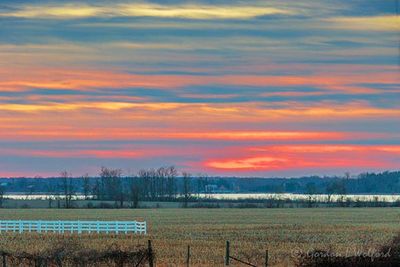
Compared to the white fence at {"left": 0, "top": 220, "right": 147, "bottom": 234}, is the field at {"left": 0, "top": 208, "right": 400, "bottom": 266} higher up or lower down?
lower down

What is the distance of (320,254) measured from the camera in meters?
29.0

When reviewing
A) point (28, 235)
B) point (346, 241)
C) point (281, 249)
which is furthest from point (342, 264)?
point (28, 235)

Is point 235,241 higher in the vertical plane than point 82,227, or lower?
lower

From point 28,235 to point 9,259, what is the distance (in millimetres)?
32937

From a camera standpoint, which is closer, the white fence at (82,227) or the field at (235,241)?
the field at (235,241)

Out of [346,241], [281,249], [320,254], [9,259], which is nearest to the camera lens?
[320,254]

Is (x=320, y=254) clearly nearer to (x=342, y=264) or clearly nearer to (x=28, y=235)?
(x=342, y=264)

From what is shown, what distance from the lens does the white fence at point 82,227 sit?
68500 mm

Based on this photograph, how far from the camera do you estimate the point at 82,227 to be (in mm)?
70188

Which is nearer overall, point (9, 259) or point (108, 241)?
point (9, 259)

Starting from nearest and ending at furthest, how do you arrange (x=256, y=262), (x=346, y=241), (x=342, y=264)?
1. (x=342, y=264)
2. (x=256, y=262)
3. (x=346, y=241)

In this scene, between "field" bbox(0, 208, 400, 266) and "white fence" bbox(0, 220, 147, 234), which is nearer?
"field" bbox(0, 208, 400, 266)

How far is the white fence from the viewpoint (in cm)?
6850

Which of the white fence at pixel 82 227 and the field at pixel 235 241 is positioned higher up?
the white fence at pixel 82 227
